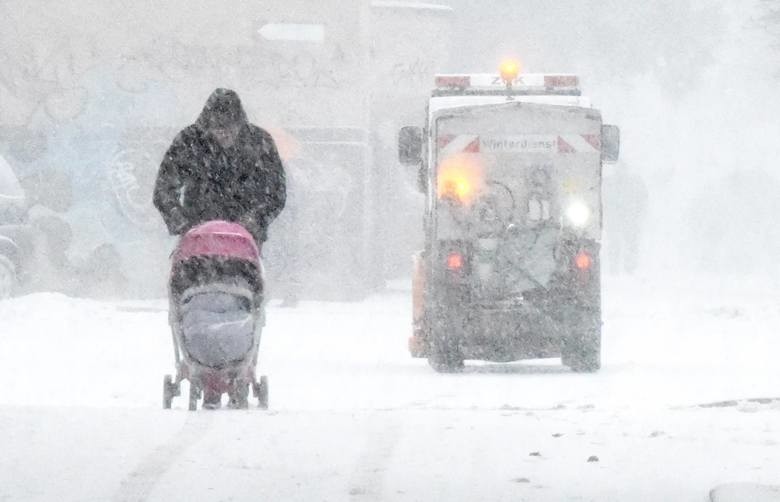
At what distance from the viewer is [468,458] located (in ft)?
23.9

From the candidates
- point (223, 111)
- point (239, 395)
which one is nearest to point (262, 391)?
point (239, 395)

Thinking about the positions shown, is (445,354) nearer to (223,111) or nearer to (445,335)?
(445,335)

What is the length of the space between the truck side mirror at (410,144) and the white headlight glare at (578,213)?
1887 millimetres

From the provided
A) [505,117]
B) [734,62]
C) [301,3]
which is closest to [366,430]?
[505,117]

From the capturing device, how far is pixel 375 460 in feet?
23.8

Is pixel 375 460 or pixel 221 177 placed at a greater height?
pixel 221 177

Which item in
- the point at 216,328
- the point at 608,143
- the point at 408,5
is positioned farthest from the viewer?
the point at 408,5

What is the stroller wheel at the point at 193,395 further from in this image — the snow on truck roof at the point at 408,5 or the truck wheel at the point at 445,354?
the snow on truck roof at the point at 408,5

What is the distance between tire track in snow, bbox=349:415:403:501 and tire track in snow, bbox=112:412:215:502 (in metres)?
0.73

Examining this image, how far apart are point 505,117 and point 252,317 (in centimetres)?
902

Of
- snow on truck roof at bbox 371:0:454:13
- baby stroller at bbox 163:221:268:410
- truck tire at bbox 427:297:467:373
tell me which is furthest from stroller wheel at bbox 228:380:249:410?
snow on truck roof at bbox 371:0:454:13

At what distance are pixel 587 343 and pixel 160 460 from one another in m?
10.7

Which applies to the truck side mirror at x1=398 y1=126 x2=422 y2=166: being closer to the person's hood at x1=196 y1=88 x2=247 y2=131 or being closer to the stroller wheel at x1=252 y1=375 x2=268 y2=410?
the person's hood at x1=196 y1=88 x2=247 y2=131

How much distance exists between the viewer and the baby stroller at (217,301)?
8914mm
